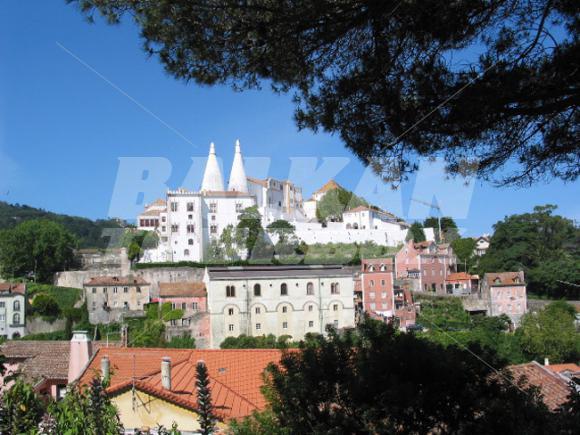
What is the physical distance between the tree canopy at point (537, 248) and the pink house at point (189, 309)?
977 inches

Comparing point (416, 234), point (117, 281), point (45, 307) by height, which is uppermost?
point (416, 234)

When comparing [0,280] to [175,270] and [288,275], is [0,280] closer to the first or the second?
[175,270]

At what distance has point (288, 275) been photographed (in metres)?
38.4

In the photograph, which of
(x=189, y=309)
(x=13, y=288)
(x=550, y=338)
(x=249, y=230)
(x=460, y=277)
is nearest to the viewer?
Answer: (x=550, y=338)

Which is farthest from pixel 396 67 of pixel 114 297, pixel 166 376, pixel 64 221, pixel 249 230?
pixel 64 221

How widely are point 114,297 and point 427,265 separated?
25.0m

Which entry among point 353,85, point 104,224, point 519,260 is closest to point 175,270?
point 519,260

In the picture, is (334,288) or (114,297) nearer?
(334,288)

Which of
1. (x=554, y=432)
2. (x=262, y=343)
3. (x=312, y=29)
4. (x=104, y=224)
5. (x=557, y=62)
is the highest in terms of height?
(x=104, y=224)

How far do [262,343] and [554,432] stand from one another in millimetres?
31450

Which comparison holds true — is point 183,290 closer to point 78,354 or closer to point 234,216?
point 234,216

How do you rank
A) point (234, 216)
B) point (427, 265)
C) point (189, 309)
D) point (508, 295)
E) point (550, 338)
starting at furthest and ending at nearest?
1. point (234, 216)
2. point (427, 265)
3. point (508, 295)
4. point (189, 309)
5. point (550, 338)

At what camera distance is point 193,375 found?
10273mm

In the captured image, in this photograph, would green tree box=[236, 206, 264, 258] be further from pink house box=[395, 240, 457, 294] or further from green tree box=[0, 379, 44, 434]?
green tree box=[0, 379, 44, 434]
